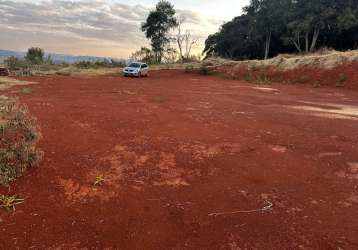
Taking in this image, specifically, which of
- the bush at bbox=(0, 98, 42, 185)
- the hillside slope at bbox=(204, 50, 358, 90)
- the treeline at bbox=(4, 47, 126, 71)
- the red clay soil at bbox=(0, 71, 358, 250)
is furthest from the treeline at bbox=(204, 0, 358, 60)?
the bush at bbox=(0, 98, 42, 185)

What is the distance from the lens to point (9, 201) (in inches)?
219

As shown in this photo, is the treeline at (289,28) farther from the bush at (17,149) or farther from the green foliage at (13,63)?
the bush at (17,149)

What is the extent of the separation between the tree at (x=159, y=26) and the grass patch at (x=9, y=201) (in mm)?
52215

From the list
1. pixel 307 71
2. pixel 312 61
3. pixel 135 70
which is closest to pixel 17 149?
pixel 135 70

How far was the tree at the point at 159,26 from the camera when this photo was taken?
55219 millimetres

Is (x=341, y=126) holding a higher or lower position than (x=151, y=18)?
lower

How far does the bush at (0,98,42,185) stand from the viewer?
652cm

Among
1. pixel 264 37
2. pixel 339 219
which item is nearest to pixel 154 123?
pixel 339 219

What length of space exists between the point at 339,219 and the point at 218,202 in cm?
179

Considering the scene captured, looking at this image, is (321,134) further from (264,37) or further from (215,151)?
(264,37)

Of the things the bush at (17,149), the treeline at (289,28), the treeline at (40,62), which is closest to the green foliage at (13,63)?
the treeline at (40,62)

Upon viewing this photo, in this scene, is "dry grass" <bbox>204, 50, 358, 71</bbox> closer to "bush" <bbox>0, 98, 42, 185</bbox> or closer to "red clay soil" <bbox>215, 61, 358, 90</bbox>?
"red clay soil" <bbox>215, 61, 358, 90</bbox>

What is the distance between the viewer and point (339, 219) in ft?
18.0

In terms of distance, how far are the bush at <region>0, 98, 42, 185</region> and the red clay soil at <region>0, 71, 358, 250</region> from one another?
8.0 inches
